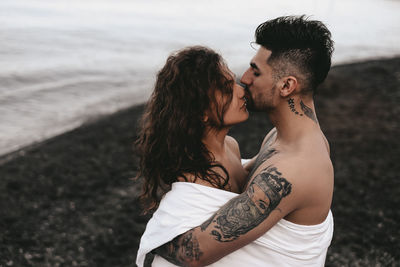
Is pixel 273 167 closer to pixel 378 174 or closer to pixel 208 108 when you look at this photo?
pixel 208 108

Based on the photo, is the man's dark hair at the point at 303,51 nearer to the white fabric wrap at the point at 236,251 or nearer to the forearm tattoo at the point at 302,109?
the forearm tattoo at the point at 302,109

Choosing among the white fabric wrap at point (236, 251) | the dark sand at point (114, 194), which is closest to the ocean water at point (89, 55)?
the dark sand at point (114, 194)

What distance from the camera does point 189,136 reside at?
103 inches

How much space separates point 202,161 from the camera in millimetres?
2598

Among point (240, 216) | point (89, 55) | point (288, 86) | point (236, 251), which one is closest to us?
point (240, 216)

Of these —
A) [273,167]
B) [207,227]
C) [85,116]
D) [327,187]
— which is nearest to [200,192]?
[207,227]

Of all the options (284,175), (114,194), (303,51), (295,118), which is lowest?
(114,194)

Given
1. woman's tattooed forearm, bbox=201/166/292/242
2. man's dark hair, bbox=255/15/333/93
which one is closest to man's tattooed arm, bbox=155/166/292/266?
woman's tattooed forearm, bbox=201/166/292/242

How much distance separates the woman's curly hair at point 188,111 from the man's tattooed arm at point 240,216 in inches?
11.6

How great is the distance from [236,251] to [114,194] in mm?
3921

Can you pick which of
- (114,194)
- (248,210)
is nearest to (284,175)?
(248,210)

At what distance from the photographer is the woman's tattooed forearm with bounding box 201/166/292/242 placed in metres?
2.26

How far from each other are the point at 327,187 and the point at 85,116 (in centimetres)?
908

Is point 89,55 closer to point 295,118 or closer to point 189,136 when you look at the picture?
point 189,136
